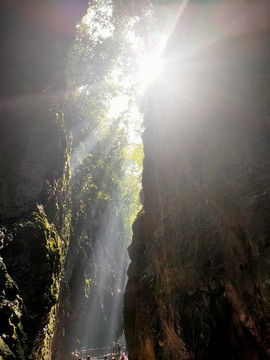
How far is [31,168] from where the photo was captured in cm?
852

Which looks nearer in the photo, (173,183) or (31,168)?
(31,168)

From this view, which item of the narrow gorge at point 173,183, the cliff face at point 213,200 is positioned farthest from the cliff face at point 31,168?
the cliff face at point 213,200

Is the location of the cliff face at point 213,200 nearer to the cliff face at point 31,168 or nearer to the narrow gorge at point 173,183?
the narrow gorge at point 173,183

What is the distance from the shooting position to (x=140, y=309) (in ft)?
33.3

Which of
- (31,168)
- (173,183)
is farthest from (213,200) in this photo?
(31,168)

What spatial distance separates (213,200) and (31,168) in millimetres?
6642

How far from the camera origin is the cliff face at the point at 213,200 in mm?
4508

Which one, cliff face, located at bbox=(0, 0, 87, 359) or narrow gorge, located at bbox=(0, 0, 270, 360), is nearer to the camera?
narrow gorge, located at bbox=(0, 0, 270, 360)

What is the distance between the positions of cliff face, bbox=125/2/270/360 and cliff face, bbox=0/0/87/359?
4148 mm

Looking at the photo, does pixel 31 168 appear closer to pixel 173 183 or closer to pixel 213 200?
pixel 173 183

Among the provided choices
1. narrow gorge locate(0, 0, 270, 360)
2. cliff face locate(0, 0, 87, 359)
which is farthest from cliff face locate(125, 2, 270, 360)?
cliff face locate(0, 0, 87, 359)

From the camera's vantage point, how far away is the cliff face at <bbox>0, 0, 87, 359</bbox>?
20.9ft

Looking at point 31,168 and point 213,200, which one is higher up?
point 31,168

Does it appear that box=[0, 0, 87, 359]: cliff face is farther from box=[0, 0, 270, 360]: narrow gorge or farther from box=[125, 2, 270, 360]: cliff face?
box=[125, 2, 270, 360]: cliff face
